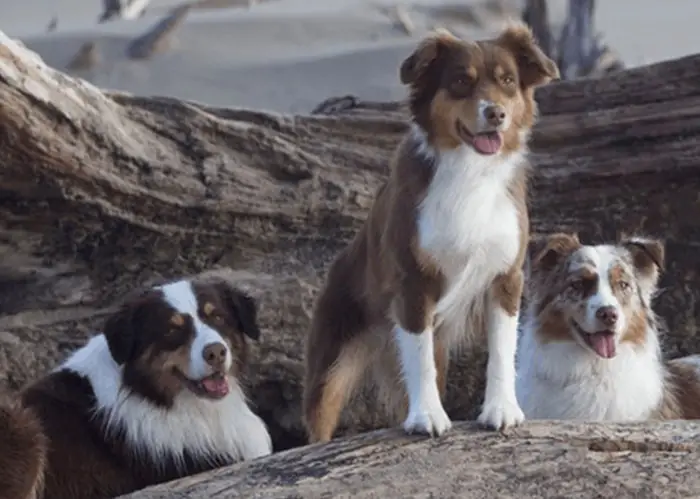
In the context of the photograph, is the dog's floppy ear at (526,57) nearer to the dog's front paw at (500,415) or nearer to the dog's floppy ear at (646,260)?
the dog's front paw at (500,415)

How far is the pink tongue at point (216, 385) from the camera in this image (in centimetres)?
657

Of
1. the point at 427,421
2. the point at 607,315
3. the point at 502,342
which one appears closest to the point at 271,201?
the point at 607,315

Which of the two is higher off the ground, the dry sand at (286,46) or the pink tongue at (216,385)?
the dry sand at (286,46)

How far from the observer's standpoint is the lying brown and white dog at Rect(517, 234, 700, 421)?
7.05m

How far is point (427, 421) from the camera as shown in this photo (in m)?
5.94

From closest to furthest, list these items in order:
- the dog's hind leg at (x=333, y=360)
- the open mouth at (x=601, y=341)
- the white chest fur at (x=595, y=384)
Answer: the dog's hind leg at (x=333, y=360) → the open mouth at (x=601, y=341) → the white chest fur at (x=595, y=384)

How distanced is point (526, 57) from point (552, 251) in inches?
59.4

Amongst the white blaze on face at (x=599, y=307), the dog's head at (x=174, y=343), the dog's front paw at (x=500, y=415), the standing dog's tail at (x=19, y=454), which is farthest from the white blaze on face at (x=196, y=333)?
the white blaze on face at (x=599, y=307)

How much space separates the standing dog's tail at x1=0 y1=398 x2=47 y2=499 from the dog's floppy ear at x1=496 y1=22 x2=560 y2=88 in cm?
238

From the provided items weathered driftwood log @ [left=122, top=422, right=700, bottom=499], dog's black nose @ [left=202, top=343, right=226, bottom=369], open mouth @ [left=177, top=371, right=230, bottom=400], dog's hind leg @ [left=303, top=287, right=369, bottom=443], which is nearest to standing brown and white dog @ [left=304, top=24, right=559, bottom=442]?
weathered driftwood log @ [left=122, top=422, right=700, bottom=499]

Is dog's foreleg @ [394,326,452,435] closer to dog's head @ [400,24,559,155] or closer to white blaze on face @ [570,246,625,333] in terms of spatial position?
dog's head @ [400,24,559,155]

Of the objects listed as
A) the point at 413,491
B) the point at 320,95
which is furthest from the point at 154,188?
the point at 320,95

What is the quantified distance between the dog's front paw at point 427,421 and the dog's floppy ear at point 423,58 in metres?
1.30

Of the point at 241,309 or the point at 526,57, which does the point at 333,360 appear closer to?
the point at 241,309
